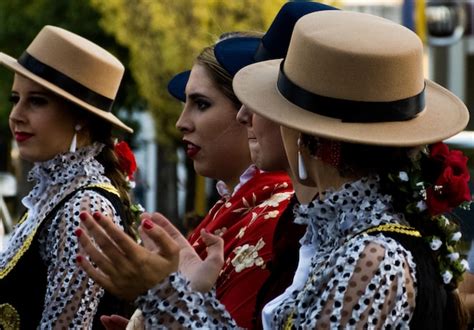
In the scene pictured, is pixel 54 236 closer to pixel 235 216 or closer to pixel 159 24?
pixel 235 216

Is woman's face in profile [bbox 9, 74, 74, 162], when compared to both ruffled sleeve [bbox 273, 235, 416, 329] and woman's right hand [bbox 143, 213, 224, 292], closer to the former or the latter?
woman's right hand [bbox 143, 213, 224, 292]

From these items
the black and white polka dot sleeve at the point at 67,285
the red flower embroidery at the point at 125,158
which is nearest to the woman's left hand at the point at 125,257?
the black and white polka dot sleeve at the point at 67,285

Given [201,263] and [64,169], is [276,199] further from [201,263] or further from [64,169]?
[64,169]

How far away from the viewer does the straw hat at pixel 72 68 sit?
5566 mm

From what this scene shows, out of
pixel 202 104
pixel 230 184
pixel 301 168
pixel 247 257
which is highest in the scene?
pixel 301 168

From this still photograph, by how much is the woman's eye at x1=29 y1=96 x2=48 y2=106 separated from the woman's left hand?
2034 mm

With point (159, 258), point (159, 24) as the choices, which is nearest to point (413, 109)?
point (159, 258)

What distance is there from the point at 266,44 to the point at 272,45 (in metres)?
0.04

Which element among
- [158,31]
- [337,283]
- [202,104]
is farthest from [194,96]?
[158,31]

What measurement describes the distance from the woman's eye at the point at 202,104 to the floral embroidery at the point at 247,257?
2.01ft

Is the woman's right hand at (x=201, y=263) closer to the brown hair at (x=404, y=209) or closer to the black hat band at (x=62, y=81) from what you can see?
the brown hair at (x=404, y=209)

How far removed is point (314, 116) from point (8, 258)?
1.96 meters

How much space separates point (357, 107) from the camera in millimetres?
3570

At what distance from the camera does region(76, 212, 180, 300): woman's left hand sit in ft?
11.5
